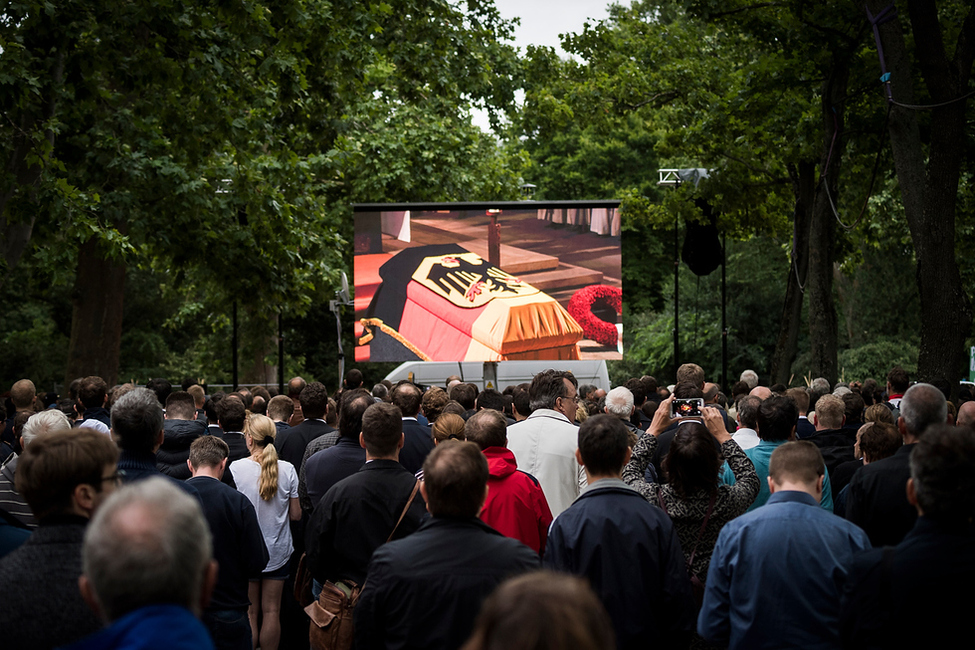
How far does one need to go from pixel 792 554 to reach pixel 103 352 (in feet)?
48.4

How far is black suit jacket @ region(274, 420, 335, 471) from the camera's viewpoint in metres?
7.19

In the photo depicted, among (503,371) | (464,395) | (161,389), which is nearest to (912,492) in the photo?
(464,395)

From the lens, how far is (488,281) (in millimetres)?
19438

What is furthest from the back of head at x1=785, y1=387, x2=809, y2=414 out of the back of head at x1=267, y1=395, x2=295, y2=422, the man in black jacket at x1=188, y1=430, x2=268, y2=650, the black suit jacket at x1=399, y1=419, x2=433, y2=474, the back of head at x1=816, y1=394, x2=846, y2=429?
the man in black jacket at x1=188, y1=430, x2=268, y2=650

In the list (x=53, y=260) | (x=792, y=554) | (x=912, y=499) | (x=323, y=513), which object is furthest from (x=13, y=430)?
(x=912, y=499)

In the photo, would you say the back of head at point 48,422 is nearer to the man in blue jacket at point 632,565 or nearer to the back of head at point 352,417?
the back of head at point 352,417

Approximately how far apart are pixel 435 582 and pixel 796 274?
18.5 metres

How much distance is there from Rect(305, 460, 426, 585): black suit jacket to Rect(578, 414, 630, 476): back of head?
106cm

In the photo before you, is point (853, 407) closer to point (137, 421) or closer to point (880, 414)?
point (880, 414)

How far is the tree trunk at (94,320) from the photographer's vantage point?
52.3 ft

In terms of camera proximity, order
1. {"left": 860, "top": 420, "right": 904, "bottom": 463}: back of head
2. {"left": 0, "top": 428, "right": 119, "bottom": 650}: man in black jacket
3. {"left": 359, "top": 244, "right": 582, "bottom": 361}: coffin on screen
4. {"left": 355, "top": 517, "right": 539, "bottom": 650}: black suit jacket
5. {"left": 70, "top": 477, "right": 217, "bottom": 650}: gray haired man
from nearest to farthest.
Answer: {"left": 70, "top": 477, "right": 217, "bottom": 650}: gray haired man
{"left": 0, "top": 428, "right": 119, "bottom": 650}: man in black jacket
{"left": 355, "top": 517, "right": 539, "bottom": 650}: black suit jacket
{"left": 860, "top": 420, "right": 904, "bottom": 463}: back of head
{"left": 359, "top": 244, "right": 582, "bottom": 361}: coffin on screen

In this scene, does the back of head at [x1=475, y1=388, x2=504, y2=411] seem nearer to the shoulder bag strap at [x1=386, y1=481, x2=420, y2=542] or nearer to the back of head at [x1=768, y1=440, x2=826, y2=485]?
the shoulder bag strap at [x1=386, y1=481, x2=420, y2=542]

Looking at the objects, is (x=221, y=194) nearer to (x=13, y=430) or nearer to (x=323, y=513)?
(x=13, y=430)

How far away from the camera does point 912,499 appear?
3.15 m
